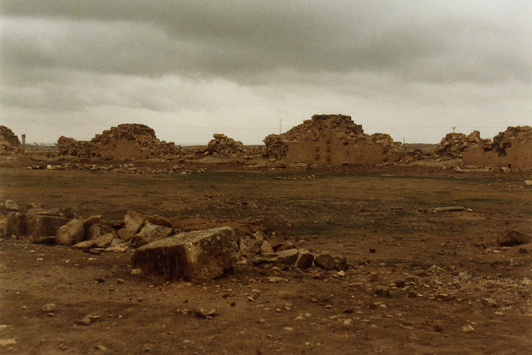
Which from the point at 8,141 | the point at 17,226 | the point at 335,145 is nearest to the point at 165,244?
the point at 17,226

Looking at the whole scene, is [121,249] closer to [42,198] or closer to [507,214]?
[42,198]

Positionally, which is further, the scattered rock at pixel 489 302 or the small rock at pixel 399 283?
the small rock at pixel 399 283

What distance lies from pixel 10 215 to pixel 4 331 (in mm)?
3671

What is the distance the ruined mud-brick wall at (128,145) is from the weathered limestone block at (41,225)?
2292 centimetres

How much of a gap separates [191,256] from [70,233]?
2.63 meters

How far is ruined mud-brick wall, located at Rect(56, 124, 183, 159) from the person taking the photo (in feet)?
96.2

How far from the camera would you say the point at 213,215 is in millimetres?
9156

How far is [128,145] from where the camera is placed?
29625mm

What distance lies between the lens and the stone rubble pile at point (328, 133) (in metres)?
24.7

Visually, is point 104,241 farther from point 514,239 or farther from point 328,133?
point 328,133

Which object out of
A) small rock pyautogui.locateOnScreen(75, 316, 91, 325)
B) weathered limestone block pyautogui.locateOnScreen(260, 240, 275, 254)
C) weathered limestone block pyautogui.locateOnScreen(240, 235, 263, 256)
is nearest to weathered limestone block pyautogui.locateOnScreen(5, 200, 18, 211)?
weathered limestone block pyautogui.locateOnScreen(240, 235, 263, 256)

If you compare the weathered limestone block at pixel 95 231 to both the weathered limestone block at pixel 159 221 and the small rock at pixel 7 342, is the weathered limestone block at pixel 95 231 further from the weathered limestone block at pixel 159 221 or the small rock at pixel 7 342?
the small rock at pixel 7 342

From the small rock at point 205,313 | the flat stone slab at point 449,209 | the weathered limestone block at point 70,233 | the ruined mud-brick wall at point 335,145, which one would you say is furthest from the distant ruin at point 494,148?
the small rock at point 205,313

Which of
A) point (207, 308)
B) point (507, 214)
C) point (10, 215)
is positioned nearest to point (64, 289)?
point (207, 308)
